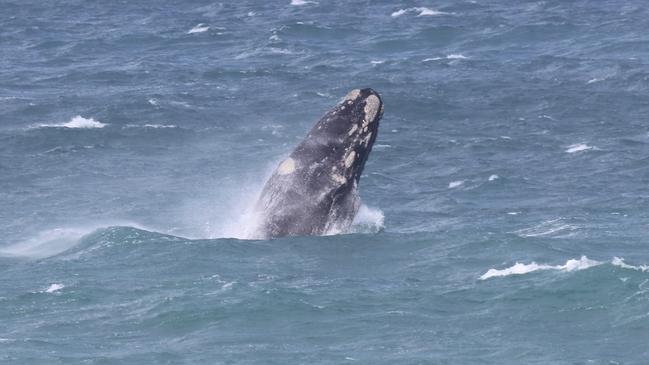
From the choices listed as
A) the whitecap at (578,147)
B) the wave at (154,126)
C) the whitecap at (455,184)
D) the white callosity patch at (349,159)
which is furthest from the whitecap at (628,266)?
the wave at (154,126)

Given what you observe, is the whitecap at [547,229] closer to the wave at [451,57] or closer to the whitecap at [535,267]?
the whitecap at [535,267]

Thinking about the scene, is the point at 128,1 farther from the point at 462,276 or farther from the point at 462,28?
the point at 462,276

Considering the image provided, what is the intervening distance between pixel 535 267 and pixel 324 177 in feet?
26.9

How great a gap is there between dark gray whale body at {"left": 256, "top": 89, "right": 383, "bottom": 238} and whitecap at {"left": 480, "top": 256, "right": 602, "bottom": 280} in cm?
616

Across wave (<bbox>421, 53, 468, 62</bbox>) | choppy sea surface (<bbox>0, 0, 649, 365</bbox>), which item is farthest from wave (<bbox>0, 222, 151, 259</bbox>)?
wave (<bbox>421, 53, 468, 62</bbox>)

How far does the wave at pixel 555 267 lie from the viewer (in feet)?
163

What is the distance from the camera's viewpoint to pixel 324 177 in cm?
5219

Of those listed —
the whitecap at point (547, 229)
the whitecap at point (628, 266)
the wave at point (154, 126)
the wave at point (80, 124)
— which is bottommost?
the wave at point (154, 126)

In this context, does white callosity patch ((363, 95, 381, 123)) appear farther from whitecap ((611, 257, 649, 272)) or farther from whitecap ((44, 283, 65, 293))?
whitecap ((44, 283, 65, 293))

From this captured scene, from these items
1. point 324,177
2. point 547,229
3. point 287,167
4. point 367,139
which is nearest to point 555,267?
point 367,139

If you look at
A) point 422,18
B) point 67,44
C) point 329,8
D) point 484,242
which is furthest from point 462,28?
point 484,242

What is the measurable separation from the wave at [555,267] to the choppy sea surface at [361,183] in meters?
0.16

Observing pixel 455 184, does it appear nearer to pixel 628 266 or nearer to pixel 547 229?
pixel 547 229

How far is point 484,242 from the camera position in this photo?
5497 cm
